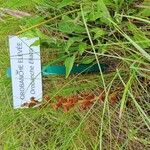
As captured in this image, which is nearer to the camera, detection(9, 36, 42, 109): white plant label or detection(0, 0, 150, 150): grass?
detection(0, 0, 150, 150): grass

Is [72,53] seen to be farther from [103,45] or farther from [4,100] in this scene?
[4,100]

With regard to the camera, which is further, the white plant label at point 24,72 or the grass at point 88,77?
the white plant label at point 24,72

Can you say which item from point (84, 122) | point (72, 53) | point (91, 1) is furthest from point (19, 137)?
point (91, 1)

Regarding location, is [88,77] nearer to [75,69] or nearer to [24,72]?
[75,69]
